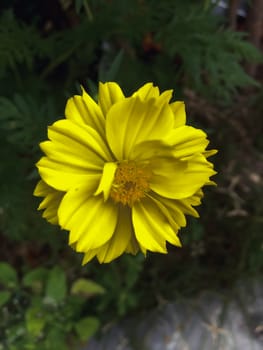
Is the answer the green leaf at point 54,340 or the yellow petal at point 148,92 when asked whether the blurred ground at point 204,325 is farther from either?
the yellow petal at point 148,92

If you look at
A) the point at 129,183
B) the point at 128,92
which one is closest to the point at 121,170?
the point at 129,183

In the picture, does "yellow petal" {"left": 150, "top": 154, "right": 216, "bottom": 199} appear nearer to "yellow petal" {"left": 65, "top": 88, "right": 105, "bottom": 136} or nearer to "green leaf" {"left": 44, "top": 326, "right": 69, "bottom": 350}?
"yellow petal" {"left": 65, "top": 88, "right": 105, "bottom": 136}

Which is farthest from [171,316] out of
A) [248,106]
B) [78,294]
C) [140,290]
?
[248,106]

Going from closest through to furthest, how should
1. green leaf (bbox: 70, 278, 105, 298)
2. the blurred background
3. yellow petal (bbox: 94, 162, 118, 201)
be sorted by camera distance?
yellow petal (bbox: 94, 162, 118, 201)
the blurred background
green leaf (bbox: 70, 278, 105, 298)

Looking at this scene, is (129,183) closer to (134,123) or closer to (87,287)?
(134,123)

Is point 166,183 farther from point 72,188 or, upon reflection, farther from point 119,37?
point 119,37

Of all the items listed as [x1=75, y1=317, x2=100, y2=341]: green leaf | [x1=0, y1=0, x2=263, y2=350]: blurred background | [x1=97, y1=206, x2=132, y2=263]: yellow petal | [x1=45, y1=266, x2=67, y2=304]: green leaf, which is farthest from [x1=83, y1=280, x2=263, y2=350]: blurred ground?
[x1=97, y1=206, x2=132, y2=263]: yellow petal

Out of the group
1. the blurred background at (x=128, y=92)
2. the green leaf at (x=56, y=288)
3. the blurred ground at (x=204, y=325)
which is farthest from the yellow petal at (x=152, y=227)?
the blurred ground at (x=204, y=325)
